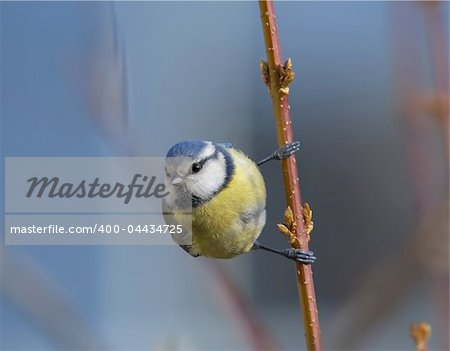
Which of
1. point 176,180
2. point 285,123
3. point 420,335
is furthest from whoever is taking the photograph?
point 176,180

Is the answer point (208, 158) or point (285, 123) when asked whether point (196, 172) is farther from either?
point (285, 123)

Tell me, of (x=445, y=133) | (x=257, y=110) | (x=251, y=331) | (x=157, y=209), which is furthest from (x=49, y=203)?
(x=257, y=110)

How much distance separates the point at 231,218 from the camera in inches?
40.6

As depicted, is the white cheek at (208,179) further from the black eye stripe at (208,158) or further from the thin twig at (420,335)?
the thin twig at (420,335)

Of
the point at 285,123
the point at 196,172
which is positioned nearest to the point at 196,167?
the point at 196,172

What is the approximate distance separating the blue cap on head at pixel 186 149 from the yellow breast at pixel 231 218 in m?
0.07

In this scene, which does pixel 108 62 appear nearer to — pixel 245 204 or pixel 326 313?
pixel 245 204

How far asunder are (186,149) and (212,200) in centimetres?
9

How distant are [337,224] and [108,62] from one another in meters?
2.06

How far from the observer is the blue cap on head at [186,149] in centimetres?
100

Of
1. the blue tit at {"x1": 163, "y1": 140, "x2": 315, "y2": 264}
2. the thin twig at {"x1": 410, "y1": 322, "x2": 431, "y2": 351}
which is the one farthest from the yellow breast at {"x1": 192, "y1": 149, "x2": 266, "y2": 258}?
the thin twig at {"x1": 410, "y1": 322, "x2": 431, "y2": 351}

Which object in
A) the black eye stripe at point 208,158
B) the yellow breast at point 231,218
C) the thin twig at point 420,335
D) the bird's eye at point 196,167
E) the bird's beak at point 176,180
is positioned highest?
the black eye stripe at point 208,158

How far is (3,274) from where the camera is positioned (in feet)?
2.19

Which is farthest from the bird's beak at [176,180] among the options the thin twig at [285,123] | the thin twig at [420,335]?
the thin twig at [420,335]
